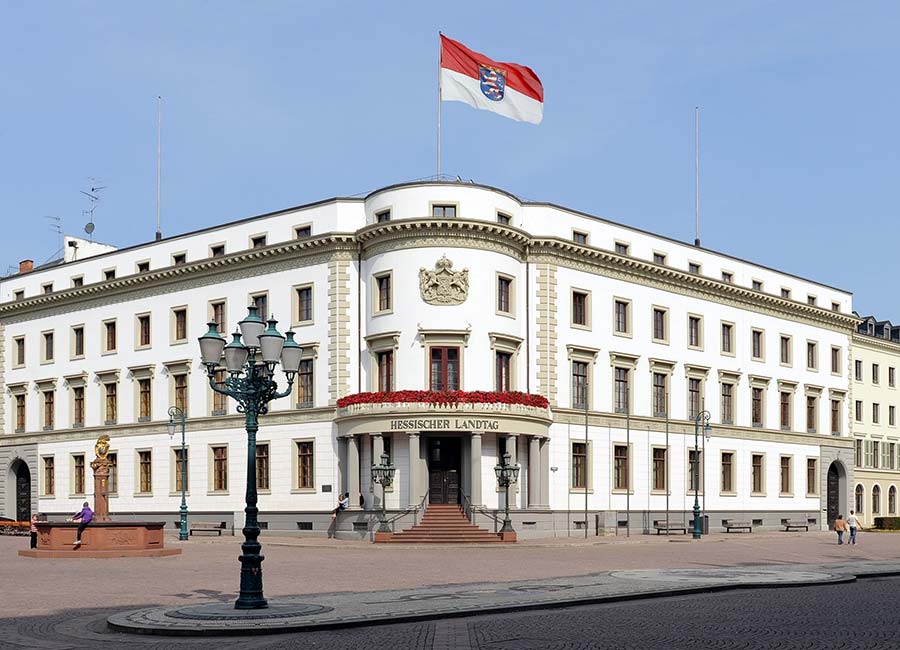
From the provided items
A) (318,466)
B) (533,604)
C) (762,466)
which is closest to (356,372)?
(318,466)

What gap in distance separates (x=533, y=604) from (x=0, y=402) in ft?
197

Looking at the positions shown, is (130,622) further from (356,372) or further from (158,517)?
(158,517)

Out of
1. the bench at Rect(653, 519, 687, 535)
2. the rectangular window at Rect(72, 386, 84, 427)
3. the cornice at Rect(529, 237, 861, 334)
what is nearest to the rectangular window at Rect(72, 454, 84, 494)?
the rectangular window at Rect(72, 386, 84, 427)

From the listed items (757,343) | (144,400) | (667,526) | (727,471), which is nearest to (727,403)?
(727,471)

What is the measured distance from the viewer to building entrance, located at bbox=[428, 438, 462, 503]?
180 feet

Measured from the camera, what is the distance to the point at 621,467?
62094mm

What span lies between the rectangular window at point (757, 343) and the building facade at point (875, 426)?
15534mm

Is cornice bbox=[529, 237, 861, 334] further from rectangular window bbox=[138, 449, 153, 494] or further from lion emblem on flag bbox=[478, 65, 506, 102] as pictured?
rectangular window bbox=[138, 449, 153, 494]

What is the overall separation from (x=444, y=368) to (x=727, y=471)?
72.9 feet

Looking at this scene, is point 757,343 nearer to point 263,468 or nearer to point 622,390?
point 622,390

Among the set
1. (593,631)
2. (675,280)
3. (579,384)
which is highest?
(675,280)

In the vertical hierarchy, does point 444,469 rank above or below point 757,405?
below

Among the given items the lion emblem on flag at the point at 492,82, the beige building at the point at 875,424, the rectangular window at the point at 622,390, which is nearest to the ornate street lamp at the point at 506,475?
the rectangular window at the point at 622,390

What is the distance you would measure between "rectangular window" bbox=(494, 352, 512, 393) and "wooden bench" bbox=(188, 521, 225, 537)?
16.1 metres
